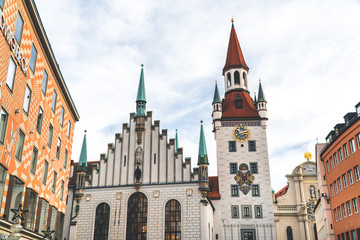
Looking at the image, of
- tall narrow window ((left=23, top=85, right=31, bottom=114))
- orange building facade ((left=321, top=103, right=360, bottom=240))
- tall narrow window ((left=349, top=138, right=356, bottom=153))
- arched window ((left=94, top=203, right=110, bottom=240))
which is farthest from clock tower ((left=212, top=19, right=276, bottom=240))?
tall narrow window ((left=23, top=85, right=31, bottom=114))

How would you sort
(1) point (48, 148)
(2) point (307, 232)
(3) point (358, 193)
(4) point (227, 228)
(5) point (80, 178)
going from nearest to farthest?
(1) point (48, 148), (3) point (358, 193), (5) point (80, 178), (4) point (227, 228), (2) point (307, 232)

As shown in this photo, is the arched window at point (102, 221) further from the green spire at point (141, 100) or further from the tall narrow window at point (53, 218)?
the tall narrow window at point (53, 218)

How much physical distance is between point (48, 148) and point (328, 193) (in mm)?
26322

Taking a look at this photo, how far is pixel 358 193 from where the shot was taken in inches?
1149

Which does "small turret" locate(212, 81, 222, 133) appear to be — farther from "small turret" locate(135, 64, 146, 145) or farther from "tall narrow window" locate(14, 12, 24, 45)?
"tall narrow window" locate(14, 12, 24, 45)

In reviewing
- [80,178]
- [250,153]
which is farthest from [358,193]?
[80,178]

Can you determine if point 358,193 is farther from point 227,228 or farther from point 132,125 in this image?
point 132,125

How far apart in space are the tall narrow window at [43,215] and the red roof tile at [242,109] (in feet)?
91.5

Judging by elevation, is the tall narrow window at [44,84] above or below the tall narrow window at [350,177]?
above

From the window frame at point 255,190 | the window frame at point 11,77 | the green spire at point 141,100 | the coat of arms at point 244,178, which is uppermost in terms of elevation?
the green spire at point 141,100

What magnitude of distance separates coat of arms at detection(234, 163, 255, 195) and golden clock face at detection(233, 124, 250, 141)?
3.41 m

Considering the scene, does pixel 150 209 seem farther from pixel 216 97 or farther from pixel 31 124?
pixel 31 124

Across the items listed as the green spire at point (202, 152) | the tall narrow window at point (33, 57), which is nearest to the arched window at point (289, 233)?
the green spire at point (202, 152)

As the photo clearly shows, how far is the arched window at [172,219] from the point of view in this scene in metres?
36.1
